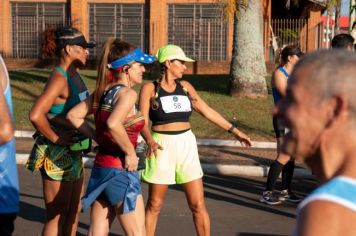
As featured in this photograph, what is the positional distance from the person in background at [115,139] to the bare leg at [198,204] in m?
1.21

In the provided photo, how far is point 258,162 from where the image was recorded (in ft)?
40.9

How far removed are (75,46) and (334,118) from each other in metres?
4.22

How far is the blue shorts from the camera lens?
556 cm

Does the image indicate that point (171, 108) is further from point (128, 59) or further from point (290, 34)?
point (290, 34)

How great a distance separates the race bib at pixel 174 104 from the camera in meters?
6.92

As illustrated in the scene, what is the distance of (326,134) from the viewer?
82.8 inches

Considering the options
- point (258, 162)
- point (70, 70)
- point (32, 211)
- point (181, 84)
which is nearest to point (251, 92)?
point (258, 162)

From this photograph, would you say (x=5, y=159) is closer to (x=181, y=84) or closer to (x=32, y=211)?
(x=181, y=84)

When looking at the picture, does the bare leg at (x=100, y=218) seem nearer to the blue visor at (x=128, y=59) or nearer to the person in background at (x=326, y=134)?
the blue visor at (x=128, y=59)

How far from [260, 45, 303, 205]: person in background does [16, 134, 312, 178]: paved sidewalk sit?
1941mm

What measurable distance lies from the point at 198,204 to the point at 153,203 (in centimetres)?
42

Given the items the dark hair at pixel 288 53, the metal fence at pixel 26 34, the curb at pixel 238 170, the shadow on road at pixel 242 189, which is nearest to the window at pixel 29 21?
the metal fence at pixel 26 34

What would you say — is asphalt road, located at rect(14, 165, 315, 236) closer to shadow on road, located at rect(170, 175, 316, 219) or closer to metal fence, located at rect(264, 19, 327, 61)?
shadow on road, located at rect(170, 175, 316, 219)

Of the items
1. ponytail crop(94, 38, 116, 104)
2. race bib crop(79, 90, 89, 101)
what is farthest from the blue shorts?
race bib crop(79, 90, 89, 101)
